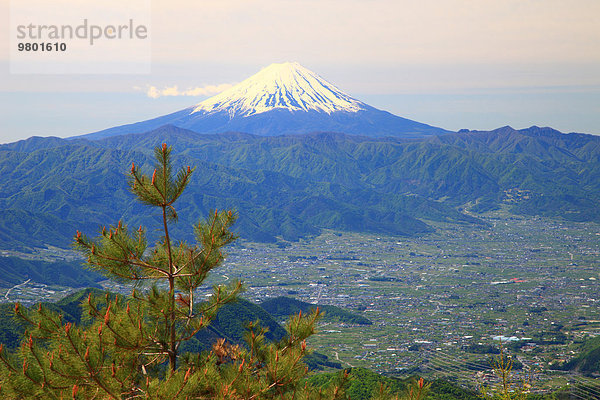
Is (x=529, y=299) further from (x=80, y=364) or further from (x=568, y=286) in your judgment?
(x=80, y=364)

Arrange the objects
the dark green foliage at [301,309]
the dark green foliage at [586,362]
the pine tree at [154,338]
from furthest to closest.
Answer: the dark green foliage at [301,309], the dark green foliage at [586,362], the pine tree at [154,338]

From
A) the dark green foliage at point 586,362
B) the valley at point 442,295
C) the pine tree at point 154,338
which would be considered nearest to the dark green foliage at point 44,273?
the valley at point 442,295

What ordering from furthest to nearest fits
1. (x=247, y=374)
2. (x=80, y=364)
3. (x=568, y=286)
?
(x=568, y=286)
(x=247, y=374)
(x=80, y=364)

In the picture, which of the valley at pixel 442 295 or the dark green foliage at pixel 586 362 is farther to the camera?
the valley at pixel 442 295

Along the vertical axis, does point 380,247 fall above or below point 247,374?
below

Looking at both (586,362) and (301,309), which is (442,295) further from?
(586,362)

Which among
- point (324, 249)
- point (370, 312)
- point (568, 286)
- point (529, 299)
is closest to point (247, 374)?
point (370, 312)

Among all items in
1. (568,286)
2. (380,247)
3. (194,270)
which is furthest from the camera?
(380,247)

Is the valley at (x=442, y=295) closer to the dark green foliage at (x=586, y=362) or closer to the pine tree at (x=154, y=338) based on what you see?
the dark green foliage at (x=586, y=362)
